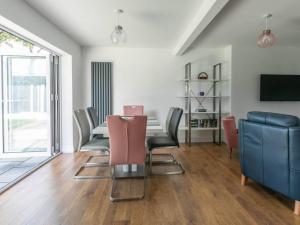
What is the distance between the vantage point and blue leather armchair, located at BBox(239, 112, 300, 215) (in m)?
2.05

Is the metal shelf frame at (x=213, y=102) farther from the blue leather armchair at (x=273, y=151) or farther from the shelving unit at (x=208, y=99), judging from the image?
the blue leather armchair at (x=273, y=151)

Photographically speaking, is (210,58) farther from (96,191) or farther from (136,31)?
(96,191)

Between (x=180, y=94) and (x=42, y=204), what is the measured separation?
399 centimetres

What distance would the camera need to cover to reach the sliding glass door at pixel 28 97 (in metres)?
4.15

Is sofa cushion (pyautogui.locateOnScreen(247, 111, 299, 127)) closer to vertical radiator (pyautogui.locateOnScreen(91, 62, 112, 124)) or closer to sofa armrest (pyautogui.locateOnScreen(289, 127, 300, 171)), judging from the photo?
sofa armrest (pyautogui.locateOnScreen(289, 127, 300, 171))

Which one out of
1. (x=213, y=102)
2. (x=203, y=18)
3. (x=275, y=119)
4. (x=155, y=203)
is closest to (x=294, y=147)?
(x=275, y=119)

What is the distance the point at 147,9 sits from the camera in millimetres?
3051

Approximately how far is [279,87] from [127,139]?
4.48 m

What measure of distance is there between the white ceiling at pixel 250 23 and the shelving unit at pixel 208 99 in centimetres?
72

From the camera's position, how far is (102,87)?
5.27 metres

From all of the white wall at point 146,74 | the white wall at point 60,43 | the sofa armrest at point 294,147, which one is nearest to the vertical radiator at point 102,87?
the white wall at point 146,74

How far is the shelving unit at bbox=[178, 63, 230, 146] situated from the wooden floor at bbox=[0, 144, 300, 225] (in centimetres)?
196

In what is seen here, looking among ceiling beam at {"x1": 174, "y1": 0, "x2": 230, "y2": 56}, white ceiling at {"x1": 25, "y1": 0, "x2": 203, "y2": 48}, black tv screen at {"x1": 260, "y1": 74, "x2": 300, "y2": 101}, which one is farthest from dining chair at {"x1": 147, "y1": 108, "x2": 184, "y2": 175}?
black tv screen at {"x1": 260, "y1": 74, "x2": 300, "y2": 101}

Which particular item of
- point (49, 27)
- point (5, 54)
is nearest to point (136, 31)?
point (49, 27)
